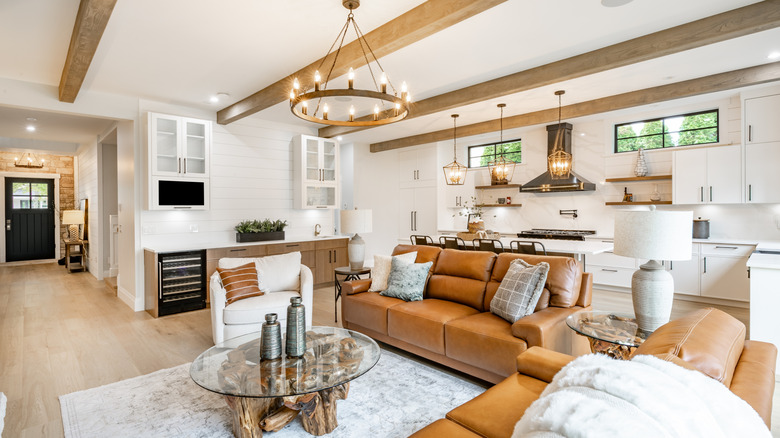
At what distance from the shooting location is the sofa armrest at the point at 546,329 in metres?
2.55

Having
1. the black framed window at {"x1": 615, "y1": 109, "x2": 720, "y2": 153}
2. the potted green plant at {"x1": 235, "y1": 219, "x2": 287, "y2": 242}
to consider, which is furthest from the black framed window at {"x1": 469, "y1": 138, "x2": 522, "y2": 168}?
the potted green plant at {"x1": 235, "y1": 219, "x2": 287, "y2": 242}

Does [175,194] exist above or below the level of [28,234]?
above

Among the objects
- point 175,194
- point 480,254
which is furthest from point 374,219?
point 480,254

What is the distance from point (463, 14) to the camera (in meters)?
2.62

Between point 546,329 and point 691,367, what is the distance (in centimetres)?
144

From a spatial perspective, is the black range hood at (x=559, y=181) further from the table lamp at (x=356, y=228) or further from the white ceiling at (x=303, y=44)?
the table lamp at (x=356, y=228)

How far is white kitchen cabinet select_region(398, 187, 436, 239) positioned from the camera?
8.38 meters

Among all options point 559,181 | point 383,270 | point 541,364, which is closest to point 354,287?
point 383,270

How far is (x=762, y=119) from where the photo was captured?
194 inches

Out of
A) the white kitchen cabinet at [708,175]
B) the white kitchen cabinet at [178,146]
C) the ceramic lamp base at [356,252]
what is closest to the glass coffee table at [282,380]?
the ceramic lamp base at [356,252]

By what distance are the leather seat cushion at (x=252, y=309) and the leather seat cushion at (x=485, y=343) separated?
1.58 m

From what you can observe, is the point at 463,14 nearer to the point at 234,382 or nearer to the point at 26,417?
the point at 234,382

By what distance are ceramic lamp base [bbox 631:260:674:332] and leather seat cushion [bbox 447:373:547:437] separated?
920 mm

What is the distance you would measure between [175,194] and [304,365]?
410 centimetres
